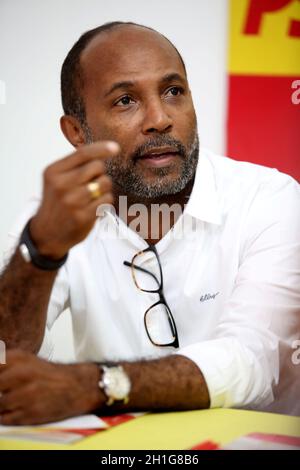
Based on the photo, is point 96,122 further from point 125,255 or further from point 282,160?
point 282,160

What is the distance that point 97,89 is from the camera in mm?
1875

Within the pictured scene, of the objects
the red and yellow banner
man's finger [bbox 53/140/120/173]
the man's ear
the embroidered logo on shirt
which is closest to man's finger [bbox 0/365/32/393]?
man's finger [bbox 53/140/120/173]

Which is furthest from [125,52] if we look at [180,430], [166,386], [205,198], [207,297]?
[180,430]

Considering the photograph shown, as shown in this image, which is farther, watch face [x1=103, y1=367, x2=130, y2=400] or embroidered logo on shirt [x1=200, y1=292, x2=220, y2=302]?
embroidered logo on shirt [x1=200, y1=292, x2=220, y2=302]

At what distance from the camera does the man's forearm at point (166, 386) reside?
1197 millimetres

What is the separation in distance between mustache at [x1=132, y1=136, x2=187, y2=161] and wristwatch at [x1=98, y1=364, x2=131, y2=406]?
2.36 ft

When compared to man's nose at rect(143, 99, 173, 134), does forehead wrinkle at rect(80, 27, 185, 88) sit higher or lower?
higher

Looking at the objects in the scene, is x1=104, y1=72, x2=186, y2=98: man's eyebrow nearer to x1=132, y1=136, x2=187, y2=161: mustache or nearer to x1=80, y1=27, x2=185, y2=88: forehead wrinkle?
x1=80, y1=27, x2=185, y2=88: forehead wrinkle

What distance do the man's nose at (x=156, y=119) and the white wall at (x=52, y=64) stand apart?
17.5 inches

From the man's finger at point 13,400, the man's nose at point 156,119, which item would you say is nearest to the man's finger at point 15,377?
the man's finger at point 13,400

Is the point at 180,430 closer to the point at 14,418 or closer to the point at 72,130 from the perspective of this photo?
the point at 14,418

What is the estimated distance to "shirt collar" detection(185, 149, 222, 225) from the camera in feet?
5.81

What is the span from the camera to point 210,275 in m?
1.74
